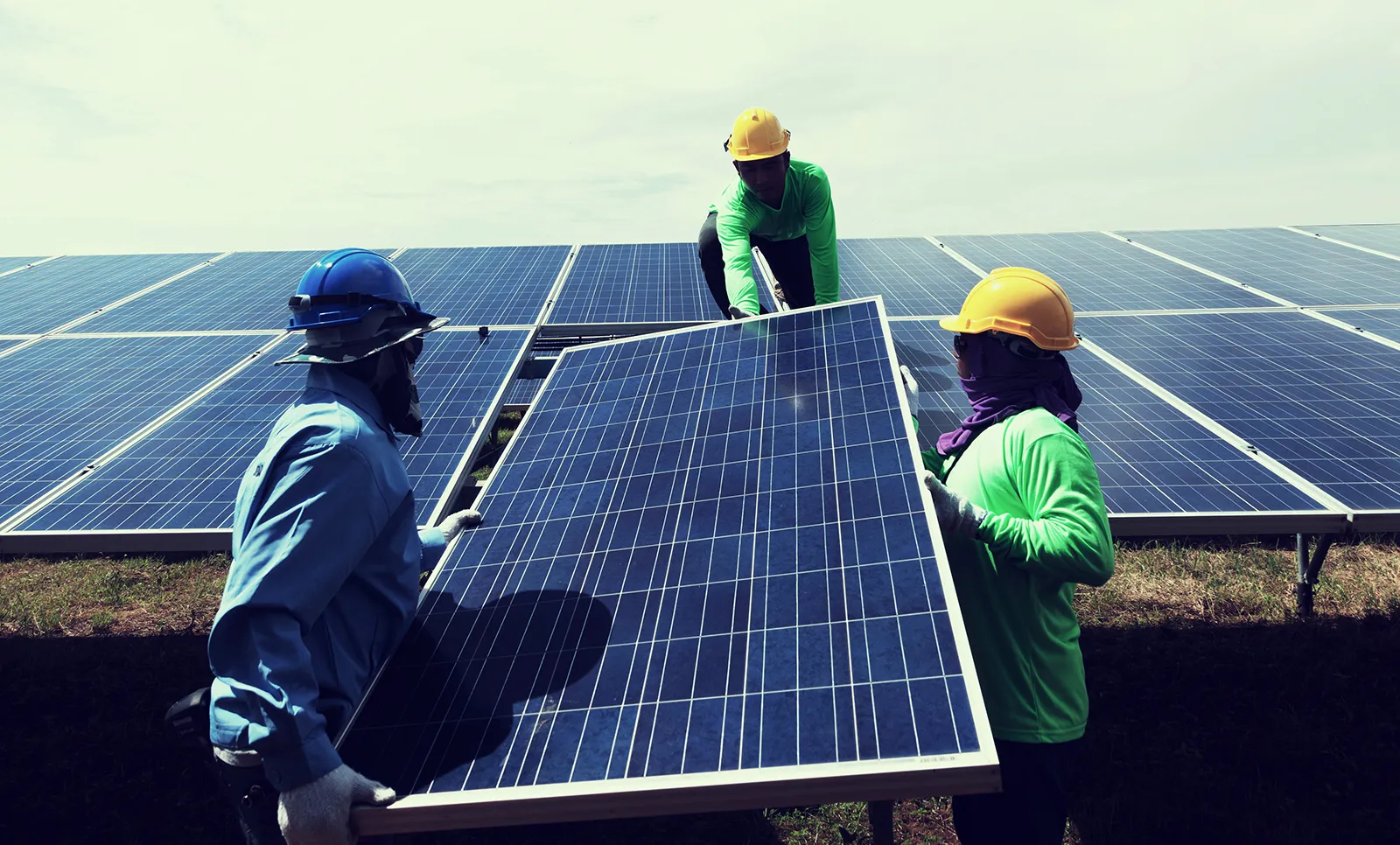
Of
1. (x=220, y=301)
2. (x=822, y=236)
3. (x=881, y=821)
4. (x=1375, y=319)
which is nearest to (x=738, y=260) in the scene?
(x=822, y=236)

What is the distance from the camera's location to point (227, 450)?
267 inches

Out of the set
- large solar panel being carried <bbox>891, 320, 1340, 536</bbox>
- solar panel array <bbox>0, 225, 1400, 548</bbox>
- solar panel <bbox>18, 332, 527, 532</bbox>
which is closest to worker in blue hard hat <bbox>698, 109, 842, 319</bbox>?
solar panel array <bbox>0, 225, 1400, 548</bbox>

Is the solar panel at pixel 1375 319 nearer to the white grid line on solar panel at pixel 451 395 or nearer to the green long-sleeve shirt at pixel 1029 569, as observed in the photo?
the green long-sleeve shirt at pixel 1029 569

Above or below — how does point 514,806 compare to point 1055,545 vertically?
below

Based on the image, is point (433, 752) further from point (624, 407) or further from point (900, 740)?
point (624, 407)

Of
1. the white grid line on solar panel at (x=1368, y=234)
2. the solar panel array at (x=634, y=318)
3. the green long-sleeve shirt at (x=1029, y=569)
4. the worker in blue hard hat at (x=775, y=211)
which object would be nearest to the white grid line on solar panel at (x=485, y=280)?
the solar panel array at (x=634, y=318)

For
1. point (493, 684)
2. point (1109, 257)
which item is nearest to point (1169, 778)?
point (493, 684)

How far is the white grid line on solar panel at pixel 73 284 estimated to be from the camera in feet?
36.6

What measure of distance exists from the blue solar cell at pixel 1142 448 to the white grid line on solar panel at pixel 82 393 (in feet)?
21.0

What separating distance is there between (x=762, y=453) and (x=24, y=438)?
6655mm

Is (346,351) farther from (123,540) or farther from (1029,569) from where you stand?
(123,540)

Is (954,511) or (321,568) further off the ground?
(321,568)

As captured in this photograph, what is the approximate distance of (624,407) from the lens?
4762mm

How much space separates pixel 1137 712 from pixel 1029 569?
4.68 metres
